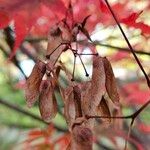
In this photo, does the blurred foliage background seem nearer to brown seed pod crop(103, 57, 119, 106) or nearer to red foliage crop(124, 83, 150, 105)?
red foliage crop(124, 83, 150, 105)

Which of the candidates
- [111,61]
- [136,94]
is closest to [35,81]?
[136,94]

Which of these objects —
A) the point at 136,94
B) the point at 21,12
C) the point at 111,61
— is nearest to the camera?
the point at 21,12

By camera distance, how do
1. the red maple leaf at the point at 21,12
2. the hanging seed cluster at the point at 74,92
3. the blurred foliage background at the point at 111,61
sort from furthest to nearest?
the blurred foliage background at the point at 111,61
the red maple leaf at the point at 21,12
the hanging seed cluster at the point at 74,92

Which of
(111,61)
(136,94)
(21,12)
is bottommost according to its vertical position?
(21,12)

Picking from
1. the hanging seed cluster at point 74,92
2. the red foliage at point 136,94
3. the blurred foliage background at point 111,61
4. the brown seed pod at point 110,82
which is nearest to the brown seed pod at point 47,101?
the hanging seed cluster at point 74,92

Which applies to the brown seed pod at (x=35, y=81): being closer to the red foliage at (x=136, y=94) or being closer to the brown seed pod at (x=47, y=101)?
the brown seed pod at (x=47, y=101)

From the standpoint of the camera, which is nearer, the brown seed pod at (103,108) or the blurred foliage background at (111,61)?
the brown seed pod at (103,108)

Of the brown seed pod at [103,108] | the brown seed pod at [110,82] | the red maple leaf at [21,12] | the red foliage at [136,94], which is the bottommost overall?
the brown seed pod at [103,108]

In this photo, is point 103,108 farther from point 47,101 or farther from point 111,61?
point 111,61

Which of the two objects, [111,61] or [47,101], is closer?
[47,101]
